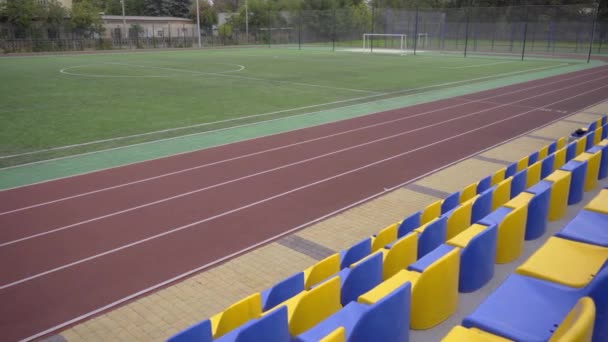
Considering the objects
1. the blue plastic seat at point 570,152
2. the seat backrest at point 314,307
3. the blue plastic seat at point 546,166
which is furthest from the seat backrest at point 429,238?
the blue plastic seat at point 570,152

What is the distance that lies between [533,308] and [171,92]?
56.4ft

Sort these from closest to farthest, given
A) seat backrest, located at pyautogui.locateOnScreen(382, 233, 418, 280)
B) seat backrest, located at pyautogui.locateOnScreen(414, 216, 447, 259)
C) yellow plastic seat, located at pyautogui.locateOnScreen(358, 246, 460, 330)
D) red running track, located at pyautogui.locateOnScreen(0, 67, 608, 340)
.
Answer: yellow plastic seat, located at pyautogui.locateOnScreen(358, 246, 460, 330) < seat backrest, located at pyautogui.locateOnScreen(382, 233, 418, 280) < seat backrest, located at pyautogui.locateOnScreen(414, 216, 447, 259) < red running track, located at pyautogui.locateOnScreen(0, 67, 608, 340)

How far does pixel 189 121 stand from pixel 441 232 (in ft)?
33.6

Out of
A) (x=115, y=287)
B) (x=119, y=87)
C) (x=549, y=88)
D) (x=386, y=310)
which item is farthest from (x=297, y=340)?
(x=549, y=88)

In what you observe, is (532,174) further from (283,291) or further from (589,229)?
(283,291)

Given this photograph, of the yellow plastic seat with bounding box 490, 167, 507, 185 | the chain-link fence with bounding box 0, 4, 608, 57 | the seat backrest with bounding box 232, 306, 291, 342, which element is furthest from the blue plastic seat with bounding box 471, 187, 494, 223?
the chain-link fence with bounding box 0, 4, 608, 57

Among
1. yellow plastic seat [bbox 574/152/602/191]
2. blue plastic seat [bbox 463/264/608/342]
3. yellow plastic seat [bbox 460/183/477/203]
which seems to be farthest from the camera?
yellow plastic seat [bbox 460/183/477/203]

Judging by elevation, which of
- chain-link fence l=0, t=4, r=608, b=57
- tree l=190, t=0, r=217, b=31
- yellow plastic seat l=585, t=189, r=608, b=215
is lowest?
yellow plastic seat l=585, t=189, r=608, b=215

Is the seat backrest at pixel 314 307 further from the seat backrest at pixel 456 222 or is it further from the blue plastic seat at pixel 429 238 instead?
the seat backrest at pixel 456 222

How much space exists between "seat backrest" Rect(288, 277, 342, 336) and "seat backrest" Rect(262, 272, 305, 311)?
56 centimetres

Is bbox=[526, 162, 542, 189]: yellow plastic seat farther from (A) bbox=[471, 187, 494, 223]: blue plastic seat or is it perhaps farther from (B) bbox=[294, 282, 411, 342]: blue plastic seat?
(B) bbox=[294, 282, 411, 342]: blue plastic seat

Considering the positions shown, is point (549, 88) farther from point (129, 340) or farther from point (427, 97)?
point (129, 340)

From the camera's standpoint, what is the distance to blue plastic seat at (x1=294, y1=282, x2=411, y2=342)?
83.6 inches

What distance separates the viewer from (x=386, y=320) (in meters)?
2.19
